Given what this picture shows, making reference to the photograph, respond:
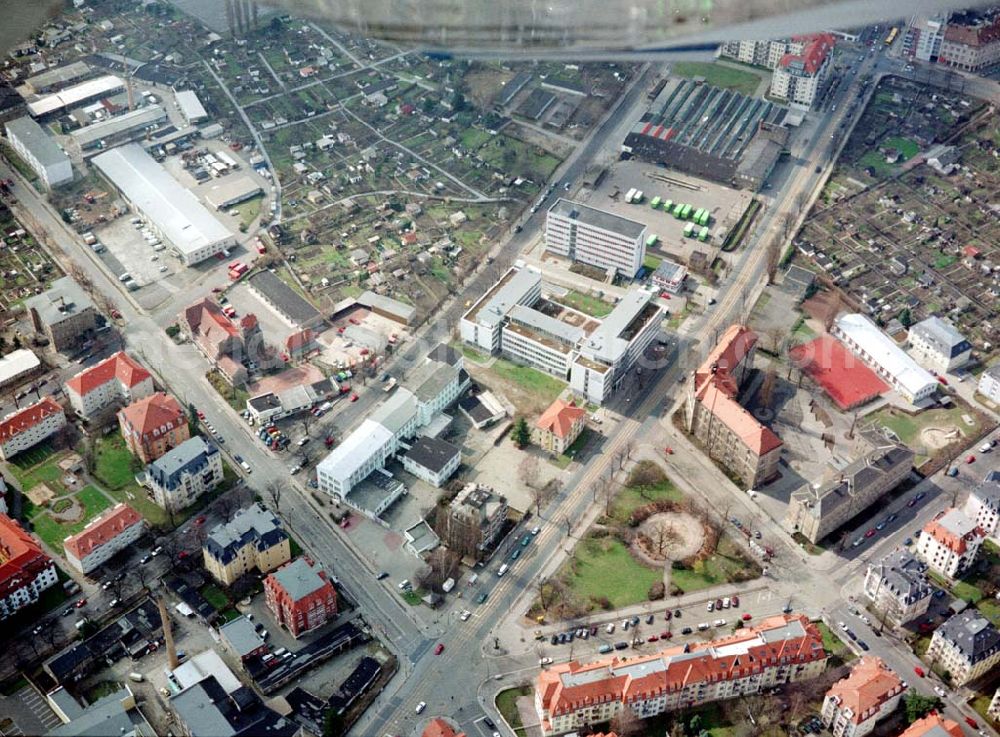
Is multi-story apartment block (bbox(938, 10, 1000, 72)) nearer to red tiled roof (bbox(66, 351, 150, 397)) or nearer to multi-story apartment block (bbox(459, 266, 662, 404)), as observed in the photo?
multi-story apartment block (bbox(459, 266, 662, 404))

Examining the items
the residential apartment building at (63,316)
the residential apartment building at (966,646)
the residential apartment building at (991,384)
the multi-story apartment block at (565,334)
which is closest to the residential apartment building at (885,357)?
the residential apartment building at (991,384)

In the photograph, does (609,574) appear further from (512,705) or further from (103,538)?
(103,538)

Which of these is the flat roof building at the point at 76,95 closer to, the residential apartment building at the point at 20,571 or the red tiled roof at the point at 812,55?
the residential apartment building at the point at 20,571

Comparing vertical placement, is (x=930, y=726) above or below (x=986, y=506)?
below

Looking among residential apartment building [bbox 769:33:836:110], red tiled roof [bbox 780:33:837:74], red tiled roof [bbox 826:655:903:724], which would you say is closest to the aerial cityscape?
red tiled roof [bbox 826:655:903:724]

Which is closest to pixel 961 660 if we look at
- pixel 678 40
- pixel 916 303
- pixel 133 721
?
pixel 916 303

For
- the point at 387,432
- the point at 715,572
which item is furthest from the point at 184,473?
the point at 715,572

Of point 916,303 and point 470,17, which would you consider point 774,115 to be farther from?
point 470,17
